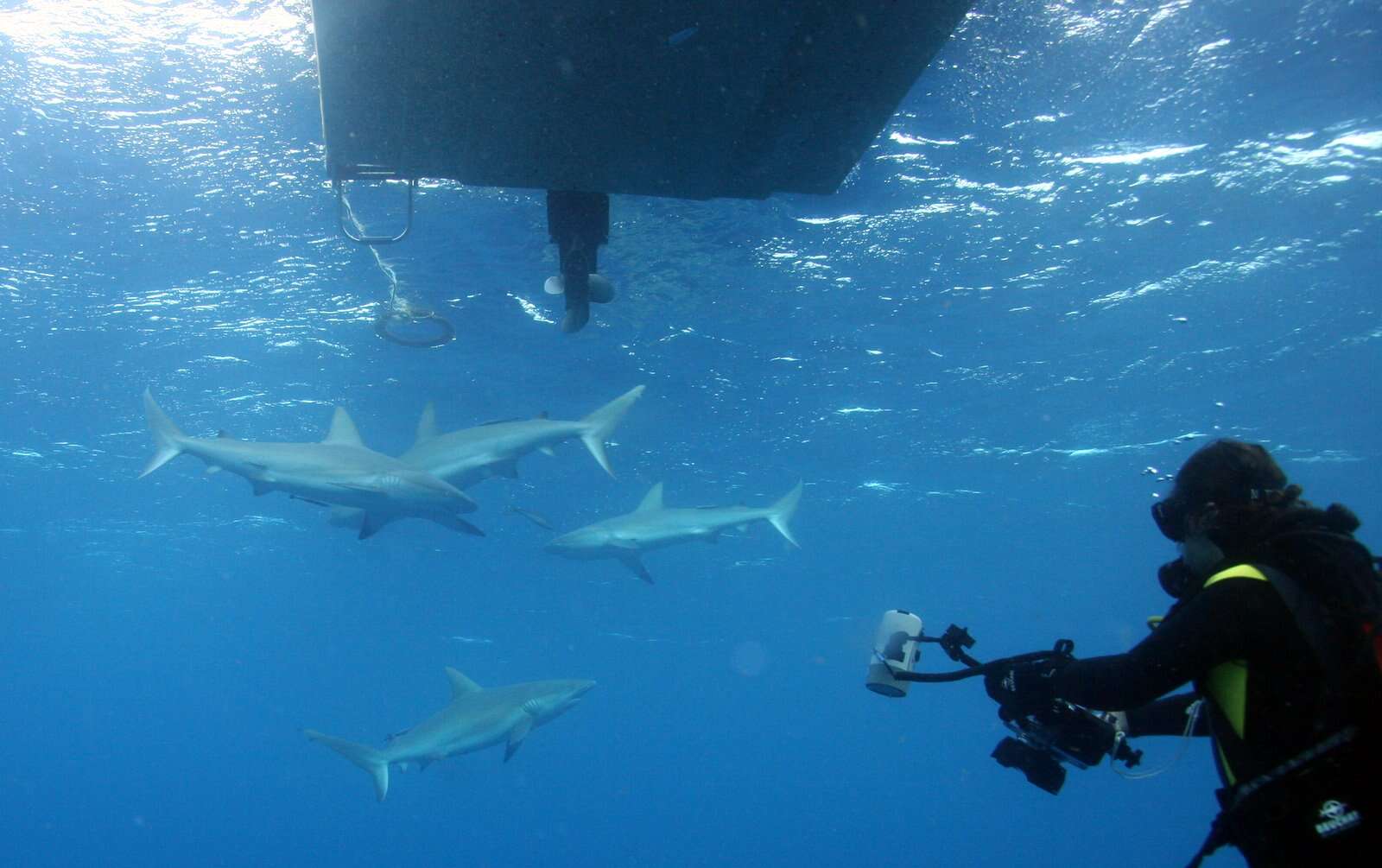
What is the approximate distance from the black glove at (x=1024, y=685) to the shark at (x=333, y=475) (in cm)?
617

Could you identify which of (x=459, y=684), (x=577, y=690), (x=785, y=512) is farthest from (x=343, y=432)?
(x=785, y=512)

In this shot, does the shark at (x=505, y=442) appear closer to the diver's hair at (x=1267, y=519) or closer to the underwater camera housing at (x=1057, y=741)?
the underwater camera housing at (x=1057, y=741)

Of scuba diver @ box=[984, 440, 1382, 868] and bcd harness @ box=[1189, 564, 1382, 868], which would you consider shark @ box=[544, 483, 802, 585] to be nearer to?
scuba diver @ box=[984, 440, 1382, 868]

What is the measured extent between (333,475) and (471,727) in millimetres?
6323

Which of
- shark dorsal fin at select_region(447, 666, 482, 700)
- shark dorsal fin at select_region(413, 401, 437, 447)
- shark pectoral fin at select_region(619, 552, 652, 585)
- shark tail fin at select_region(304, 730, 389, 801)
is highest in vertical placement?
shark dorsal fin at select_region(413, 401, 437, 447)

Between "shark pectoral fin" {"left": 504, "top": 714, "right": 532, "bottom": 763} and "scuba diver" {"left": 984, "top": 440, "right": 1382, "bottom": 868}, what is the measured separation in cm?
1091

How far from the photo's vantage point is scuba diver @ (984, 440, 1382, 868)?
95.7 inches

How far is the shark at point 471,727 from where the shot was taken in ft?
41.2

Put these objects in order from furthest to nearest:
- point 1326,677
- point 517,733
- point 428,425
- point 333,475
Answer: point 517,733
point 428,425
point 333,475
point 1326,677

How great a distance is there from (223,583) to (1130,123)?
4714 centimetres

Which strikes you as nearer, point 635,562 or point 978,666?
point 978,666

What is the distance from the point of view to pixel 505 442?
33.3 ft

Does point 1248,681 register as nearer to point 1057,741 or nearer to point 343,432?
point 1057,741

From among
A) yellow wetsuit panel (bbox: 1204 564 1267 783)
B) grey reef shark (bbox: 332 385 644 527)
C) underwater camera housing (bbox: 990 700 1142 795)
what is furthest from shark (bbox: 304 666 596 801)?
yellow wetsuit panel (bbox: 1204 564 1267 783)
